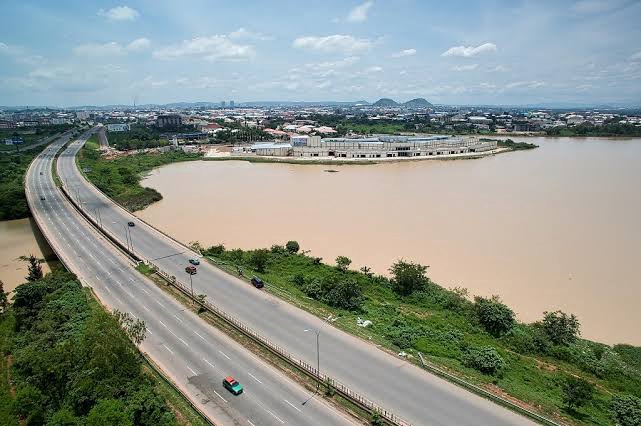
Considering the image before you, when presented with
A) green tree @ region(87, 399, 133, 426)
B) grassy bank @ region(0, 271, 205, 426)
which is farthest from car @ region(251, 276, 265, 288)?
green tree @ region(87, 399, 133, 426)

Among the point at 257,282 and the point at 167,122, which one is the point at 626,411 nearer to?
the point at 257,282

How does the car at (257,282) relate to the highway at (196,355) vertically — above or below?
above

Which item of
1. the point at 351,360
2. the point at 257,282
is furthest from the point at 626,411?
the point at 257,282

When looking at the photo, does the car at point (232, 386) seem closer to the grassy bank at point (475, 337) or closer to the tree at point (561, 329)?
the grassy bank at point (475, 337)

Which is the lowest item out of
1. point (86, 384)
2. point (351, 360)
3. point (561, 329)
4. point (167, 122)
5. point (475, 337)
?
point (475, 337)

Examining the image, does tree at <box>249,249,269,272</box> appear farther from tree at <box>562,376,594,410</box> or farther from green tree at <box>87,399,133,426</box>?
tree at <box>562,376,594,410</box>

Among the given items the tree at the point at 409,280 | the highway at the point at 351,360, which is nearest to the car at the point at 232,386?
the highway at the point at 351,360

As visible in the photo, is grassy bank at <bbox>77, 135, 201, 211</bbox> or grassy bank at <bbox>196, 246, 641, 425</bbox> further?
grassy bank at <bbox>77, 135, 201, 211</bbox>
